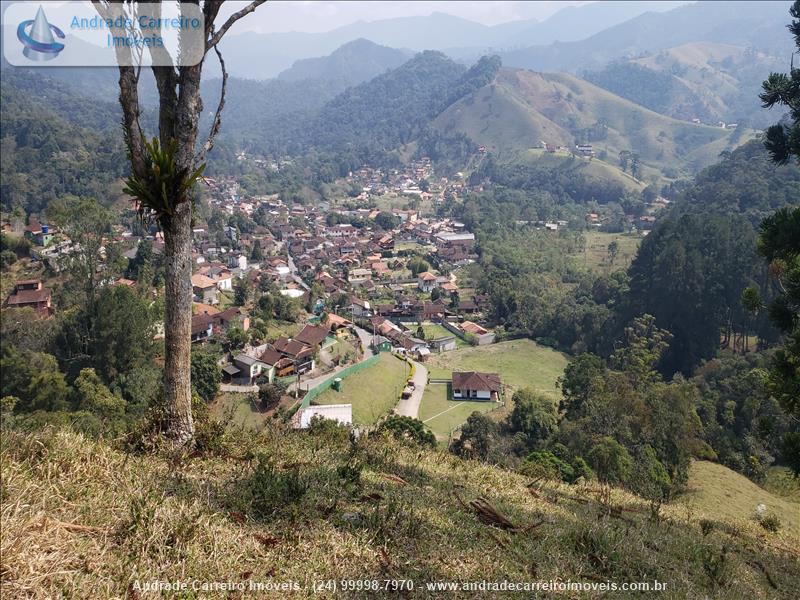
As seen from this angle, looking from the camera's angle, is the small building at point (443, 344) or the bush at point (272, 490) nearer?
the bush at point (272, 490)

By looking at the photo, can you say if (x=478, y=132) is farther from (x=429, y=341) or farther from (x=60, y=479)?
(x=60, y=479)

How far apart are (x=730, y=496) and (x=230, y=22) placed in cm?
1499

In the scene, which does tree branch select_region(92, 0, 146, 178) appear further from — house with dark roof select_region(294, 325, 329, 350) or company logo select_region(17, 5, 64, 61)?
house with dark roof select_region(294, 325, 329, 350)

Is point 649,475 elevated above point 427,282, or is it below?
above

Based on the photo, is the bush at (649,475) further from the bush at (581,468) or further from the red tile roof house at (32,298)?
the red tile roof house at (32,298)

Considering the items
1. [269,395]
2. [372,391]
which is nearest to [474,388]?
[372,391]

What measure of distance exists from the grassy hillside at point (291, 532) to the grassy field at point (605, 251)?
47751 millimetres

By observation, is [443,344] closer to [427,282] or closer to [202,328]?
[427,282]

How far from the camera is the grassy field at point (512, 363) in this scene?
32.4 meters

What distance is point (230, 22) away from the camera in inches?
170

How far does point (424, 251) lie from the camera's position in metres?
62.9

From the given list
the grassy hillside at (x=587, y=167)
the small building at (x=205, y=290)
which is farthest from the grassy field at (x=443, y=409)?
the grassy hillside at (x=587, y=167)

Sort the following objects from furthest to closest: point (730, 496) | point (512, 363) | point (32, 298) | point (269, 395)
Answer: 1. point (512, 363)
2. point (32, 298)
3. point (269, 395)
4. point (730, 496)

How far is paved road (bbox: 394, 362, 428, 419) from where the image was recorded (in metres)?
25.7
